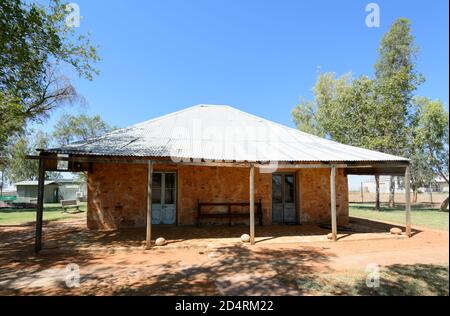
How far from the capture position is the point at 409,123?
63.9 feet

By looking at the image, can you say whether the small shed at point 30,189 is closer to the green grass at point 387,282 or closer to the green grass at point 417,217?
the green grass at point 417,217

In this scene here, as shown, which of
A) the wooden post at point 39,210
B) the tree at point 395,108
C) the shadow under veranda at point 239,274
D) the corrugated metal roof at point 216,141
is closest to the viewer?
the shadow under veranda at point 239,274

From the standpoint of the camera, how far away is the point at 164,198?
35.6 ft

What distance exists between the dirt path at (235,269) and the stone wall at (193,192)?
2.80 meters

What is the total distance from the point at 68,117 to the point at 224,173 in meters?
29.4

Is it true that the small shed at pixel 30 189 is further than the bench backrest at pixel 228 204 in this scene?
Yes

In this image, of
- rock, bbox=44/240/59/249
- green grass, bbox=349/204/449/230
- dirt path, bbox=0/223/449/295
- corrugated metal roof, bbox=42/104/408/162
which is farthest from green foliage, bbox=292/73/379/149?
rock, bbox=44/240/59/249

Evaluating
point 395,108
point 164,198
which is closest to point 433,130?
point 395,108

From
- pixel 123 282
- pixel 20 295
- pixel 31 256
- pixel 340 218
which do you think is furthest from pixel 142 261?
pixel 340 218

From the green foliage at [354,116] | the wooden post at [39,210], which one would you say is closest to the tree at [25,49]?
the wooden post at [39,210]

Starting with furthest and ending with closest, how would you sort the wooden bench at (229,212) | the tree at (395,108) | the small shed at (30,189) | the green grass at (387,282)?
the small shed at (30,189) < the tree at (395,108) < the wooden bench at (229,212) < the green grass at (387,282)

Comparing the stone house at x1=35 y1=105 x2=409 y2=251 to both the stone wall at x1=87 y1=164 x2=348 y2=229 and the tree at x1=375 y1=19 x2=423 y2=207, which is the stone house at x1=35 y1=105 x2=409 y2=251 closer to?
the stone wall at x1=87 y1=164 x2=348 y2=229

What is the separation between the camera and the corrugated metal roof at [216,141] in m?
8.41

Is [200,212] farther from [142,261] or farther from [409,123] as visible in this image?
[409,123]
